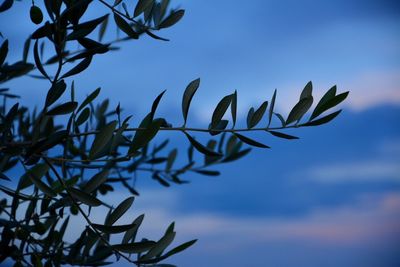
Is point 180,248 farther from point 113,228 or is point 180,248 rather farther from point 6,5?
point 6,5

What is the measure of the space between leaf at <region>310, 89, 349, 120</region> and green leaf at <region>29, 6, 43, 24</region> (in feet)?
1.80

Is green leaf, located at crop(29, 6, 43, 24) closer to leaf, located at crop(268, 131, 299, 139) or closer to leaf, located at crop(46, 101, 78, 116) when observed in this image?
leaf, located at crop(46, 101, 78, 116)

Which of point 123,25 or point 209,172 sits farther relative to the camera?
point 209,172

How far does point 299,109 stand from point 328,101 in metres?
0.06

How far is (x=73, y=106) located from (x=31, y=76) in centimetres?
95

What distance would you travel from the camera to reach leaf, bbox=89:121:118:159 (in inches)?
39.0

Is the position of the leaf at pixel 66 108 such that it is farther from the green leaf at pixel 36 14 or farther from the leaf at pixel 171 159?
the leaf at pixel 171 159

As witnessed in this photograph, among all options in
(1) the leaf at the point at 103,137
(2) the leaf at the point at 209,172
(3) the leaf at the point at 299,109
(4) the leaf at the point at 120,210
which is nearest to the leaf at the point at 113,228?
(4) the leaf at the point at 120,210

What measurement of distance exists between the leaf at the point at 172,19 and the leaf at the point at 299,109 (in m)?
0.35

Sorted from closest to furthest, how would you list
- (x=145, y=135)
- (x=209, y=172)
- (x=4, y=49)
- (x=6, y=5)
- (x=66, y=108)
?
(x=145, y=135) → (x=66, y=108) → (x=4, y=49) → (x=6, y=5) → (x=209, y=172)

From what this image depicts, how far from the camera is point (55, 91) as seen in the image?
1.02m

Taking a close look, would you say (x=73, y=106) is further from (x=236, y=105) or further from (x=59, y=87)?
(x=236, y=105)

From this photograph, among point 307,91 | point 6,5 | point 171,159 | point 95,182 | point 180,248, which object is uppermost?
point 6,5

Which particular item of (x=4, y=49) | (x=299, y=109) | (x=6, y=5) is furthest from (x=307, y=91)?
(x=6, y=5)
